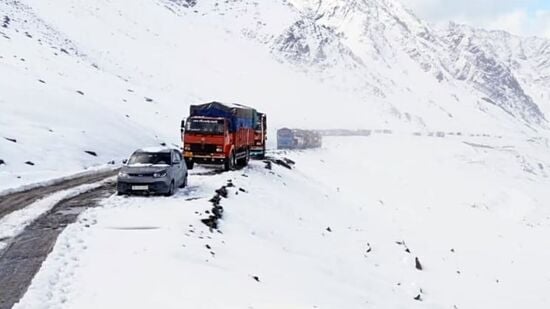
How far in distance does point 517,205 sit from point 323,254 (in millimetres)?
48336

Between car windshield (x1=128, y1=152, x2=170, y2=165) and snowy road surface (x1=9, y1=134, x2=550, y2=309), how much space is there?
1.44 meters

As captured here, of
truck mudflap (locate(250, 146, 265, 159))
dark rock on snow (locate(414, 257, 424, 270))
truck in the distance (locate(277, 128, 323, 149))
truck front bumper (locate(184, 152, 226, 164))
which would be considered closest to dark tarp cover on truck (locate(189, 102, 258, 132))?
truck front bumper (locate(184, 152, 226, 164))

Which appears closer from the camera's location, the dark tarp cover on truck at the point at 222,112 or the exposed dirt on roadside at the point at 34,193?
the exposed dirt on roadside at the point at 34,193

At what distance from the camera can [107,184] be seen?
989 inches

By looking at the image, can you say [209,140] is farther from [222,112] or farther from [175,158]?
[175,158]

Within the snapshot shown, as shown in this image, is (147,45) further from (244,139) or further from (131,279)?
(131,279)

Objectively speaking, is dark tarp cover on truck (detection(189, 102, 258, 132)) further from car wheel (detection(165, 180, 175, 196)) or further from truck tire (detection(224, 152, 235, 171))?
car wheel (detection(165, 180, 175, 196))

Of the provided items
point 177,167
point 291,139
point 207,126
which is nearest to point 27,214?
point 177,167

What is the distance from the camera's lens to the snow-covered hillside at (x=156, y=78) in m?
37.3

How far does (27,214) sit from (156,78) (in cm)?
8320

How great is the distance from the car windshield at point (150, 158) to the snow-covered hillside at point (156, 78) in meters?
5.36

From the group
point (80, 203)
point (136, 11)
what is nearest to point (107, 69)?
point (136, 11)

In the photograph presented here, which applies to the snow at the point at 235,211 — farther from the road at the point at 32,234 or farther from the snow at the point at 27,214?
the road at the point at 32,234

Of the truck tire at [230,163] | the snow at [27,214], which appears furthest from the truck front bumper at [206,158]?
the snow at [27,214]
